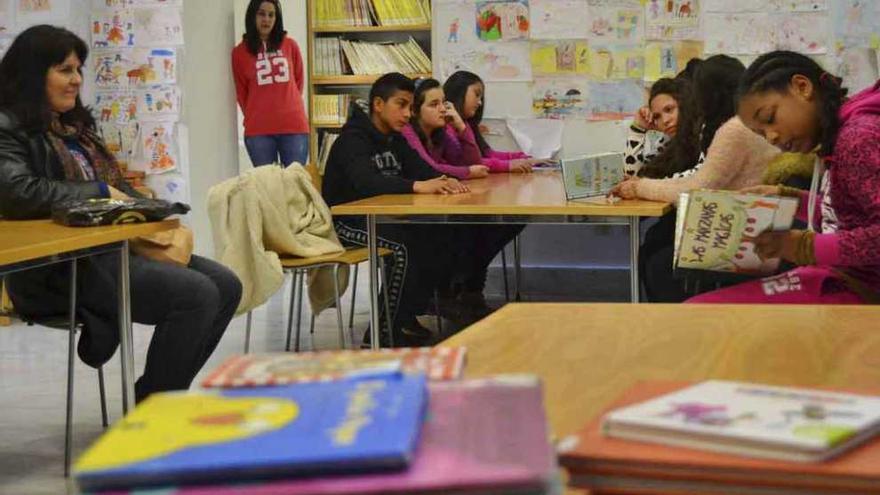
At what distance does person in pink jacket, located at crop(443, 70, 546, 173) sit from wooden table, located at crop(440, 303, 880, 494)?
13.6 feet

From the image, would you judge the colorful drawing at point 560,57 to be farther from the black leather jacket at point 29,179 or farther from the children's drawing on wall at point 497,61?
the black leather jacket at point 29,179

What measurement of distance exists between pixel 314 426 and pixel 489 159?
5.34 meters

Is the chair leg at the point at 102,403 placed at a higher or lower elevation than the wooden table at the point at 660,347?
lower

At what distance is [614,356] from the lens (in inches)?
59.2

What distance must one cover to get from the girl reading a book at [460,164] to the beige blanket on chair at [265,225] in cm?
77

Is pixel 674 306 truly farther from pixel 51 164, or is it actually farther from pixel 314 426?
pixel 51 164

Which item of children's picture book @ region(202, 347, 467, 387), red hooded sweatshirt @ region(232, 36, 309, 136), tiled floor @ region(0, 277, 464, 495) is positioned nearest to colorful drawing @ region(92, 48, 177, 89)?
red hooded sweatshirt @ region(232, 36, 309, 136)

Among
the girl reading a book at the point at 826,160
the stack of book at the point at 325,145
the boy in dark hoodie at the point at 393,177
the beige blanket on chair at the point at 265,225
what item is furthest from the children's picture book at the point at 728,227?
the stack of book at the point at 325,145

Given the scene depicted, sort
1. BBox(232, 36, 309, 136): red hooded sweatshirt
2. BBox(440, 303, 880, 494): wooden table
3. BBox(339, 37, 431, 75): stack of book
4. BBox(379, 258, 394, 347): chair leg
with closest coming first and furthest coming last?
BBox(440, 303, 880, 494): wooden table
BBox(379, 258, 394, 347): chair leg
BBox(232, 36, 309, 136): red hooded sweatshirt
BBox(339, 37, 431, 75): stack of book

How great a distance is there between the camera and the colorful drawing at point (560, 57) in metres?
6.24

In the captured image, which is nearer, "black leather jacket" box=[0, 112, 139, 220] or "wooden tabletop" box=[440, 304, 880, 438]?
"wooden tabletop" box=[440, 304, 880, 438]

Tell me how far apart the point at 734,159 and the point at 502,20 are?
9.32 ft

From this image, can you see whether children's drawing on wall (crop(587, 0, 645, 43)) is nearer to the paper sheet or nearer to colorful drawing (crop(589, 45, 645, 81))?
colorful drawing (crop(589, 45, 645, 81))

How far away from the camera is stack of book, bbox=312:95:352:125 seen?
25.5 ft
